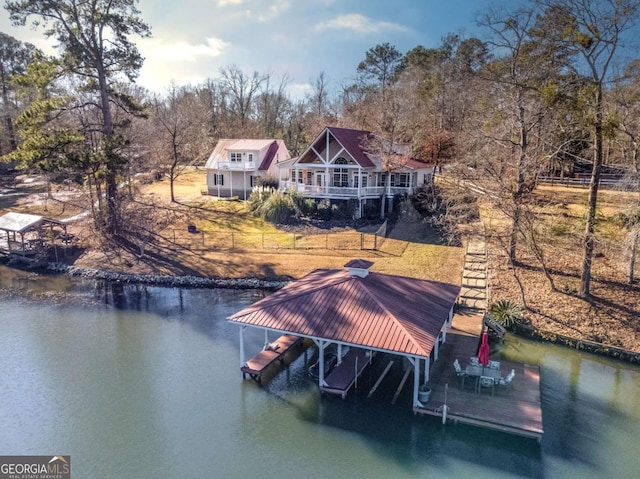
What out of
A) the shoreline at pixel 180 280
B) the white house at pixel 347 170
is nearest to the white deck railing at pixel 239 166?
the white house at pixel 347 170

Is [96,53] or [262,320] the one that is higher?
[96,53]

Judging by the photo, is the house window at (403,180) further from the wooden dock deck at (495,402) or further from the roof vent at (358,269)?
the wooden dock deck at (495,402)

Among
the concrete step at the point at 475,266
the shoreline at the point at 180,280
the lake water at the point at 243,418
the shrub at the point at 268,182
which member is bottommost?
the lake water at the point at 243,418

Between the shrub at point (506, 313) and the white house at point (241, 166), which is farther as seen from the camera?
the white house at point (241, 166)

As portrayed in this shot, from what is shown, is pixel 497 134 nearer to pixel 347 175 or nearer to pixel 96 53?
pixel 347 175

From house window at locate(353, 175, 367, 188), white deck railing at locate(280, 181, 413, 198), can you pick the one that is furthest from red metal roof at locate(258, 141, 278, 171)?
house window at locate(353, 175, 367, 188)

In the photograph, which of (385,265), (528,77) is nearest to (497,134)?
(528,77)
